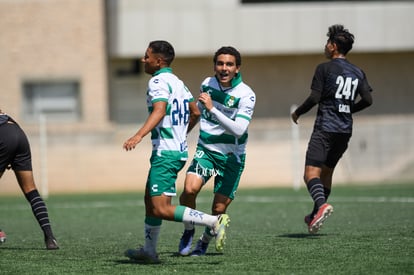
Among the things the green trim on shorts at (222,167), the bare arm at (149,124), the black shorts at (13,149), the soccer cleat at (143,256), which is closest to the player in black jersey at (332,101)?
the green trim on shorts at (222,167)

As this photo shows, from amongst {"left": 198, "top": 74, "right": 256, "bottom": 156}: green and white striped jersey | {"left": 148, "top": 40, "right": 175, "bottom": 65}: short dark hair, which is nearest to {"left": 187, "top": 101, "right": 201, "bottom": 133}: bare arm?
{"left": 198, "top": 74, "right": 256, "bottom": 156}: green and white striped jersey

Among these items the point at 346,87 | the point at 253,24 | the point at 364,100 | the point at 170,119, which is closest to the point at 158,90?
the point at 170,119

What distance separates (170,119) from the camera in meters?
8.51

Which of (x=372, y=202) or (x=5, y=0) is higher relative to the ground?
(x=5, y=0)

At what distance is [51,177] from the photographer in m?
23.9

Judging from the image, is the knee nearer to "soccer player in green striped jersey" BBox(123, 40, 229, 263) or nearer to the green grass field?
the green grass field

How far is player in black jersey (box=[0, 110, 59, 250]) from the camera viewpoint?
392 inches

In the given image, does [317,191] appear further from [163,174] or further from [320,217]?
[163,174]

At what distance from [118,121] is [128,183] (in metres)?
5.65

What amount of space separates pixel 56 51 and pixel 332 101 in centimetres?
1856

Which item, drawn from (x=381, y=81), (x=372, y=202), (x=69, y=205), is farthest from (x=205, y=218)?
(x=381, y=81)

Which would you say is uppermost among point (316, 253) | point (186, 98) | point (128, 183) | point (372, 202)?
point (186, 98)

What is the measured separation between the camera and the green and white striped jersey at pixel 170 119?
8445 millimetres

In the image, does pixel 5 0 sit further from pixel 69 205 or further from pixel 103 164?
pixel 69 205
